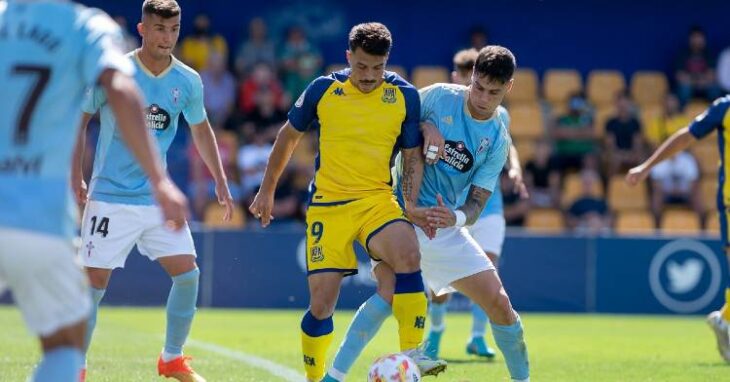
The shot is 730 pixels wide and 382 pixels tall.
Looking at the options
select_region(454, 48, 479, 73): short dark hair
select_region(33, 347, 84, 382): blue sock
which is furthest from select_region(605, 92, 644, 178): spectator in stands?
select_region(33, 347, 84, 382): blue sock

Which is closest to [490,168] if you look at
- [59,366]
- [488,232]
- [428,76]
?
[488,232]

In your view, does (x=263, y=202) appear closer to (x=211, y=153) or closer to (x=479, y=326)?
(x=211, y=153)

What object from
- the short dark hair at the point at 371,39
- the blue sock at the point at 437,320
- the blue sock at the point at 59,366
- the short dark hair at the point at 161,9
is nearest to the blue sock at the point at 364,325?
the short dark hair at the point at 371,39

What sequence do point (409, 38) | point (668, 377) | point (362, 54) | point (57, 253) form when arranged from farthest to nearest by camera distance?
point (409, 38), point (668, 377), point (362, 54), point (57, 253)

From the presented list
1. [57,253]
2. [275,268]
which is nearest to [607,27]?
[275,268]

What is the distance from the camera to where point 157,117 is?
27.2ft

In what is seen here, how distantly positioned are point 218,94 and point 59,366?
16.0 metres

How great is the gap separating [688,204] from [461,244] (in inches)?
526

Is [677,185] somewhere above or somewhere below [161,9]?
below

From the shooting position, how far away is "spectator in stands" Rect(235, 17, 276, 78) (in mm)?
21328

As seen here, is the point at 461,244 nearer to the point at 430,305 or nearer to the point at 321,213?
the point at 321,213

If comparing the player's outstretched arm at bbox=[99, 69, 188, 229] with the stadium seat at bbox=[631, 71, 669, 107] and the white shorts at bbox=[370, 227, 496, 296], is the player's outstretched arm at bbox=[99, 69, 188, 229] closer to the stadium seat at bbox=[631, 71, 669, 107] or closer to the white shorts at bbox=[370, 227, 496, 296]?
the white shorts at bbox=[370, 227, 496, 296]

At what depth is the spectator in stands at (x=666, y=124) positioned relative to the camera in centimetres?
2128

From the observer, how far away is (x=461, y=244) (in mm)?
8016
